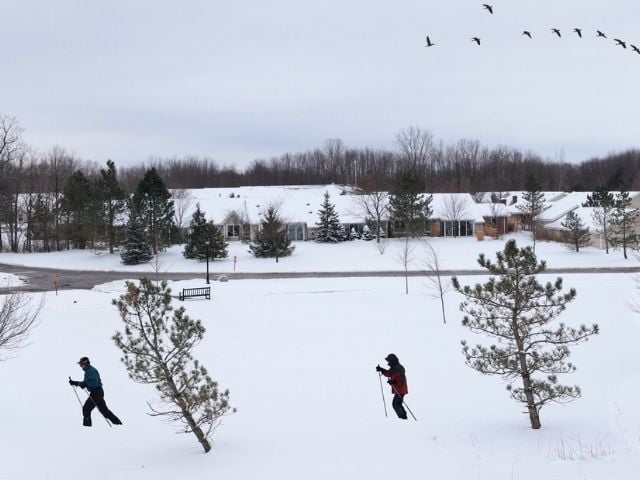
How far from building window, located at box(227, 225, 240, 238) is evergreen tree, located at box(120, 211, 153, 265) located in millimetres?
12089

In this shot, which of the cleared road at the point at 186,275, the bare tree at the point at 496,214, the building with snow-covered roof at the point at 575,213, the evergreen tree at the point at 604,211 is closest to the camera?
the cleared road at the point at 186,275

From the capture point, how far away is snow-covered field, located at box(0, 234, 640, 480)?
967 centimetres

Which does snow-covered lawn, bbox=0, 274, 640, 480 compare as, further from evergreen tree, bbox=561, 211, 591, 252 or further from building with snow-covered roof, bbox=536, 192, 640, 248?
building with snow-covered roof, bbox=536, 192, 640, 248

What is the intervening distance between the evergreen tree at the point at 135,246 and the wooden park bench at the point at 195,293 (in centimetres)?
1454

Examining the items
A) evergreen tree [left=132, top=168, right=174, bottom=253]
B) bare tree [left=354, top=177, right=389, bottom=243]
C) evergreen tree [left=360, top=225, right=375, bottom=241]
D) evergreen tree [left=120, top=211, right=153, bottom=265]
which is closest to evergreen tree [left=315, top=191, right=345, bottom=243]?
evergreen tree [left=360, top=225, right=375, bottom=241]

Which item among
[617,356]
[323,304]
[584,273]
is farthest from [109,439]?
[584,273]

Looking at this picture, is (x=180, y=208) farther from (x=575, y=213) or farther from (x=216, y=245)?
(x=575, y=213)

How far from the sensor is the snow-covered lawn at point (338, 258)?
44.2m

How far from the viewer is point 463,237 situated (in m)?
57.2

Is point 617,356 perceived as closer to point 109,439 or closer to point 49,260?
point 109,439

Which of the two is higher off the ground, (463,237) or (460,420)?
(463,237)

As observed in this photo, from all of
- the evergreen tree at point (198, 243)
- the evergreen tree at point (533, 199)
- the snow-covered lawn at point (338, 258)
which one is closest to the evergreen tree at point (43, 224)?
the snow-covered lawn at point (338, 258)

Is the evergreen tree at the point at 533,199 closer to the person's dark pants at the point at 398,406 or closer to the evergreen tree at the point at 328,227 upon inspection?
the evergreen tree at the point at 328,227

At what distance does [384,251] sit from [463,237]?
10.9m
